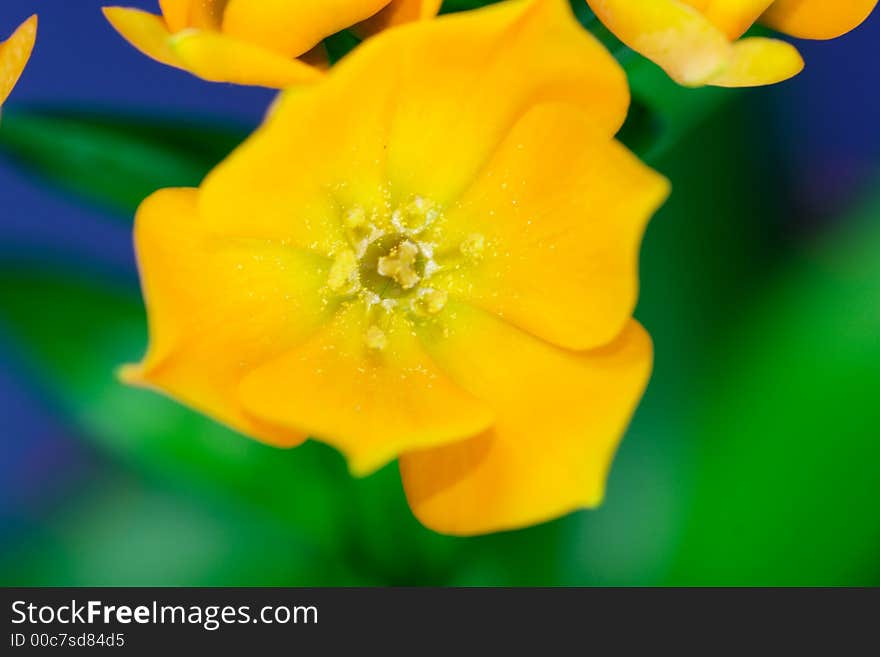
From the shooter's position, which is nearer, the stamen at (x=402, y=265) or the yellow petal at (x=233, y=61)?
the yellow petal at (x=233, y=61)

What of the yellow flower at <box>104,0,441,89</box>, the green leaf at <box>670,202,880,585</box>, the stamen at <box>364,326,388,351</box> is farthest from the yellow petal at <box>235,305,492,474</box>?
the green leaf at <box>670,202,880,585</box>

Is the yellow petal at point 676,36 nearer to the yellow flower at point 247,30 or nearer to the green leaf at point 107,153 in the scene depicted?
the yellow flower at point 247,30

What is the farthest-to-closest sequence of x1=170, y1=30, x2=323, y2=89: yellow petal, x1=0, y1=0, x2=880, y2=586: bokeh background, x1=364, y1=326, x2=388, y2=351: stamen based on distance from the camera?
x1=0, y1=0, x2=880, y2=586: bokeh background
x1=364, y1=326, x2=388, y2=351: stamen
x1=170, y1=30, x2=323, y2=89: yellow petal

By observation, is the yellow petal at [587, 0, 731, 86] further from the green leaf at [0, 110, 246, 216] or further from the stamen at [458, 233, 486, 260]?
the green leaf at [0, 110, 246, 216]

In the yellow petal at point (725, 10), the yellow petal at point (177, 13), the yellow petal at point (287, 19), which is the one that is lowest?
the yellow petal at point (725, 10)

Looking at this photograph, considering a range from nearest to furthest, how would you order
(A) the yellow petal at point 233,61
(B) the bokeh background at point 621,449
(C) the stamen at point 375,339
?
(A) the yellow petal at point 233,61 → (C) the stamen at point 375,339 → (B) the bokeh background at point 621,449

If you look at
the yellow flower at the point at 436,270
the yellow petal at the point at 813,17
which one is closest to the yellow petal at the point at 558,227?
the yellow flower at the point at 436,270
